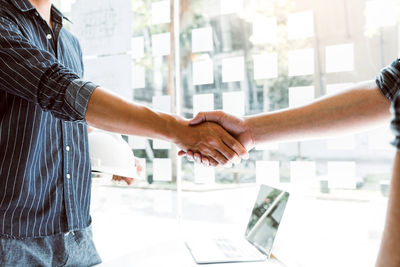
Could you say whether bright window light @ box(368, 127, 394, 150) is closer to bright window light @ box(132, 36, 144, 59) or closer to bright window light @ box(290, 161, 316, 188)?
bright window light @ box(290, 161, 316, 188)

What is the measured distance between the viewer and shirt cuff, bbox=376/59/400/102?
3.14 feet

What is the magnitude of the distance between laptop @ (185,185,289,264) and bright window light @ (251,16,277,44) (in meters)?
0.61

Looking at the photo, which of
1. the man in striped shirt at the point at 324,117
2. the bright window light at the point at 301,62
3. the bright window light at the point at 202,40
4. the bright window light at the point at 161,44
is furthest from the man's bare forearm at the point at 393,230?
the bright window light at the point at 161,44

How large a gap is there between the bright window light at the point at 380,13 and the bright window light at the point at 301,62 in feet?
0.74

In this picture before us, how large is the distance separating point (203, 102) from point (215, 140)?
368 mm

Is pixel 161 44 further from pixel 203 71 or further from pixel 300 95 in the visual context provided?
pixel 300 95

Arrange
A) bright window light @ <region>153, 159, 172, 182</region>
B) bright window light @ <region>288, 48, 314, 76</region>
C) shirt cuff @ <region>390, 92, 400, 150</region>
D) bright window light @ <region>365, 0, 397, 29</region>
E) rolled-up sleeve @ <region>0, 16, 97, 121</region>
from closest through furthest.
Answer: shirt cuff @ <region>390, 92, 400, 150</region> → rolled-up sleeve @ <region>0, 16, 97, 121</region> → bright window light @ <region>365, 0, 397, 29</region> → bright window light @ <region>288, 48, 314, 76</region> → bright window light @ <region>153, 159, 172, 182</region>

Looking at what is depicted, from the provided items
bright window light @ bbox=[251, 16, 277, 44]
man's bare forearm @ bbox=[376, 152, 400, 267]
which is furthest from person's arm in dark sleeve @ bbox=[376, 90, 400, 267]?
bright window light @ bbox=[251, 16, 277, 44]

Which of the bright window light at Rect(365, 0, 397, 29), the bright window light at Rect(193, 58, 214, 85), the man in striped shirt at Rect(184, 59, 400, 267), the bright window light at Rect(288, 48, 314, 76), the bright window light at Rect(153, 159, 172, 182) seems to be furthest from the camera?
the bright window light at Rect(153, 159, 172, 182)

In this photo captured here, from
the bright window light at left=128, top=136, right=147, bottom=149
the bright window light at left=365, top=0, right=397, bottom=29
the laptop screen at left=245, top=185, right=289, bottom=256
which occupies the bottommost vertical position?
the laptop screen at left=245, top=185, right=289, bottom=256

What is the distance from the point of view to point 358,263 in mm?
1100

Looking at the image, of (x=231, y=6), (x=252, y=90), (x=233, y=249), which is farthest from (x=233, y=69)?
(x=233, y=249)

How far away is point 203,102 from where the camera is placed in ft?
5.24

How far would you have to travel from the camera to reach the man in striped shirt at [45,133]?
0.92 meters
